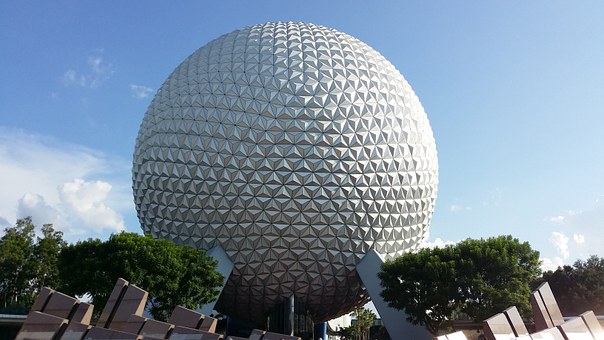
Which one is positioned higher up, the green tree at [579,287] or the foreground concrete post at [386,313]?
the green tree at [579,287]

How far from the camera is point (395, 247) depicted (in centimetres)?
2909

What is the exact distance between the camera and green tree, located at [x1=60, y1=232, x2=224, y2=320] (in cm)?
2422

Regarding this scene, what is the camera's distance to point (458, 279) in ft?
85.6

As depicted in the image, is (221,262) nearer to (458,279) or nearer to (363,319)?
(458,279)

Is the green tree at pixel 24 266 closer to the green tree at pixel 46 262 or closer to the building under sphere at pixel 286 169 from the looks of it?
the green tree at pixel 46 262

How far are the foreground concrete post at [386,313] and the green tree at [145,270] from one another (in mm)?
7745

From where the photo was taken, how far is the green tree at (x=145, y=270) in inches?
953

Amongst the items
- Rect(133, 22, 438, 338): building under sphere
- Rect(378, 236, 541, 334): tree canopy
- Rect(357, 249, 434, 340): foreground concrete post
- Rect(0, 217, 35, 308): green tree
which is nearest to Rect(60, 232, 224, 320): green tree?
Rect(133, 22, 438, 338): building under sphere

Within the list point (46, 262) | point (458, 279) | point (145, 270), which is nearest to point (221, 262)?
point (145, 270)

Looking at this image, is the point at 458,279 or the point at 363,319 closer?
the point at 458,279

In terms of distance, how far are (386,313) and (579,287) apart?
21215 mm

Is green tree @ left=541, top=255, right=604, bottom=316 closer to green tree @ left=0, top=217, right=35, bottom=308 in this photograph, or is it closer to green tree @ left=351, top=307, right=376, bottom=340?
green tree @ left=351, top=307, right=376, bottom=340

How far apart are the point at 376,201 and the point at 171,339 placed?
747 inches

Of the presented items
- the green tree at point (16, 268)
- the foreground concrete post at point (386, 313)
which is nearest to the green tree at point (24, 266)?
the green tree at point (16, 268)
